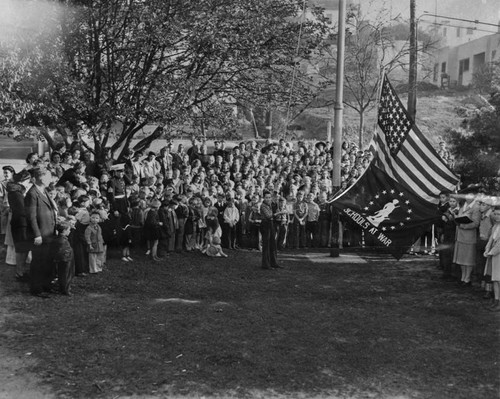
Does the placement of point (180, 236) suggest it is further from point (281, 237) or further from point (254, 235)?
point (281, 237)

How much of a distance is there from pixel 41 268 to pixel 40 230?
57 cm

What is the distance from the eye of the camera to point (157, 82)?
14586 mm

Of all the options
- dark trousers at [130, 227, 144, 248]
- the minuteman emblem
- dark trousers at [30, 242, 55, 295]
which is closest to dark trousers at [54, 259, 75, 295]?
dark trousers at [30, 242, 55, 295]

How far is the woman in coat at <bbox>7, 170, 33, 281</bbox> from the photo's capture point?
346 inches

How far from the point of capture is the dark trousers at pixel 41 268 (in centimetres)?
852

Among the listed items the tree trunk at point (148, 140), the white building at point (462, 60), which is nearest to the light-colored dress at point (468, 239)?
the tree trunk at point (148, 140)

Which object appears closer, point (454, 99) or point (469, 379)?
point (469, 379)

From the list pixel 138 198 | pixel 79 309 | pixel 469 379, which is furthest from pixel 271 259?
pixel 469 379

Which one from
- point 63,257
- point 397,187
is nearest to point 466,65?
point 397,187

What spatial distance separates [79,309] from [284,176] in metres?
8.21

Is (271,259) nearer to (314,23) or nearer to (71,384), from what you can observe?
(71,384)

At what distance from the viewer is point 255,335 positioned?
711 cm

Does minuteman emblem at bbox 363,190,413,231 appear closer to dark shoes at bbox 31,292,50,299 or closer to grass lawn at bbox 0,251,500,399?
grass lawn at bbox 0,251,500,399

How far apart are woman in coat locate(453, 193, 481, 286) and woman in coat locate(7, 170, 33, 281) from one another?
6.88 meters
